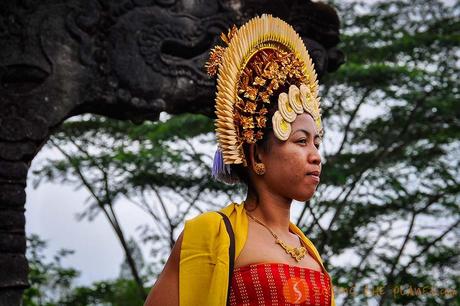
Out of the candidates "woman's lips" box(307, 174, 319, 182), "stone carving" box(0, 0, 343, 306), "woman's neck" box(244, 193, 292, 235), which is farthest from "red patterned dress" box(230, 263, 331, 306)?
"stone carving" box(0, 0, 343, 306)

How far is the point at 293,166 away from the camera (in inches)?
128

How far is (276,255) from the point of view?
324cm

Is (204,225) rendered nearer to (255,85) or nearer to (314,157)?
(314,157)

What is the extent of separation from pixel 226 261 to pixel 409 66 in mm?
8867

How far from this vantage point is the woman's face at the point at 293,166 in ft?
10.7

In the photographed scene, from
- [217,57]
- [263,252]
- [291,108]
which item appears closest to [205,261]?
[263,252]

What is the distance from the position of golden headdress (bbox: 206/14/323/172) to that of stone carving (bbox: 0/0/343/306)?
273cm

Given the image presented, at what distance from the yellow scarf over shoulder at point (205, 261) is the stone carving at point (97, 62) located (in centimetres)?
275

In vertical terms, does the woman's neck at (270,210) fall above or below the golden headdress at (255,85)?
below

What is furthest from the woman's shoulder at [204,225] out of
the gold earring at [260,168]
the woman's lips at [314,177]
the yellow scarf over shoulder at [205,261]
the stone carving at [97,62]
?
the stone carving at [97,62]

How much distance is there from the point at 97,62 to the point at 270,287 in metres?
3.54

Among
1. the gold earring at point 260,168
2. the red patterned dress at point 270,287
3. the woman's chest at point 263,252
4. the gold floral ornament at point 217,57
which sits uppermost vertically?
the gold floral ornament at point 217,57

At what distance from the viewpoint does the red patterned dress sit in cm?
310

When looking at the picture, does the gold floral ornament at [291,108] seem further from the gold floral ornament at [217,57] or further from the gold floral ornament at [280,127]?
the gold floral ornament at [217,57]
